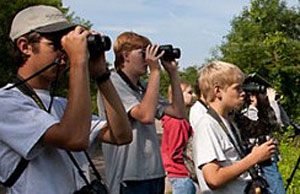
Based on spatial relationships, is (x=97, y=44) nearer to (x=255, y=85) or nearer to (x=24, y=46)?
(x=24, y=46)

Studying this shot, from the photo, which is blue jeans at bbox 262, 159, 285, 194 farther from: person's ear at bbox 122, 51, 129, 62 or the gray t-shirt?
person's ear at bbox 122, 51, 129, 62

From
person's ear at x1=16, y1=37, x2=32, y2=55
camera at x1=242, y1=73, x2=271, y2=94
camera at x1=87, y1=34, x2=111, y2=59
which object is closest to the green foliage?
camera at x1=242, y1=73, x2=271, y2=94

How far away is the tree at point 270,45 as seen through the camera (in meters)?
40.5

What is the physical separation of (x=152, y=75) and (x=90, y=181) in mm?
1832

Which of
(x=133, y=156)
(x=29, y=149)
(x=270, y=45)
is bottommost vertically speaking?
(x=270, y=45)

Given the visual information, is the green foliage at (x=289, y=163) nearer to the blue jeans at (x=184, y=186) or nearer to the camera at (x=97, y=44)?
the blue jeans at (x=184, y=186)

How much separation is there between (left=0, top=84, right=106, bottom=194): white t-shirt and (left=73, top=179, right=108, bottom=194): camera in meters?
0.03

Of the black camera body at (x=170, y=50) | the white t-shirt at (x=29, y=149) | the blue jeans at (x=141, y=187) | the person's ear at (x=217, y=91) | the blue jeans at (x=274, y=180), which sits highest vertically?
the white t-shirt at (x=29, y=149)

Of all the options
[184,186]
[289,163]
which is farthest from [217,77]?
[289,163]

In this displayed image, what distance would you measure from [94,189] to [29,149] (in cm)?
34

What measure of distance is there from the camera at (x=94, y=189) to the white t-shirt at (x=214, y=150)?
1378 millimetres

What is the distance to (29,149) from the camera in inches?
123

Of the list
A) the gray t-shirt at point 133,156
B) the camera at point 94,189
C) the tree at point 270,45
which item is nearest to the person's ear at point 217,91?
the gray t-shirt at point 133,156

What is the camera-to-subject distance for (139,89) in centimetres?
536
